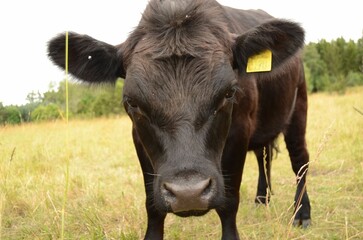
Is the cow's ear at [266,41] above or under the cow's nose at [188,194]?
above

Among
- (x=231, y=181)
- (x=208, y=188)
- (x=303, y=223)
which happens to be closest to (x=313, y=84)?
(x=303, y=223)

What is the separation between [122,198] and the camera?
15.2 ft

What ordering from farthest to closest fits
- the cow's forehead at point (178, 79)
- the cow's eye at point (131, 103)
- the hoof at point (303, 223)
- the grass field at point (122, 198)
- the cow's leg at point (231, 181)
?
the hoof at point (303, 223)
the grass field at point (122, 198)
the cow's leg at point (231, 181)
the cow's eye at point (131, 103)
the cow's forehead at point (178, 79)

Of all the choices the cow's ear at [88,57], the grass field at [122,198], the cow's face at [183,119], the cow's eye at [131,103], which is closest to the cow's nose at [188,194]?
the cow's face at [183,119]

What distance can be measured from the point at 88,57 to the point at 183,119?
113 cm

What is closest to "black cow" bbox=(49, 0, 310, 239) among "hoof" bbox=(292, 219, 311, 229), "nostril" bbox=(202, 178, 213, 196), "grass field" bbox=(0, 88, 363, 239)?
"nostril" bbox=(202, 178, 213, 196)

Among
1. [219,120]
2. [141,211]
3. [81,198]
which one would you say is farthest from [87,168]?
[219,120]

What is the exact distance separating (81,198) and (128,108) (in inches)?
103

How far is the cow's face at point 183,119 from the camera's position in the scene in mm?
2307

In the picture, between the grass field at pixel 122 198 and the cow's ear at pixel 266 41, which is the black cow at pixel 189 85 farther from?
the grass field at pixel 122 198

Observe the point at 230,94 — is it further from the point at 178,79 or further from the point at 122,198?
the point at 122,198

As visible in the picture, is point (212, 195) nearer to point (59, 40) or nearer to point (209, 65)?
point (209, 65)

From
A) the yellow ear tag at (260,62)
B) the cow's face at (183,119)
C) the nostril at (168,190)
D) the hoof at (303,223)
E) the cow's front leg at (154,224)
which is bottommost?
the hoof at (303,223)

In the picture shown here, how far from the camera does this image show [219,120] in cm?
279
